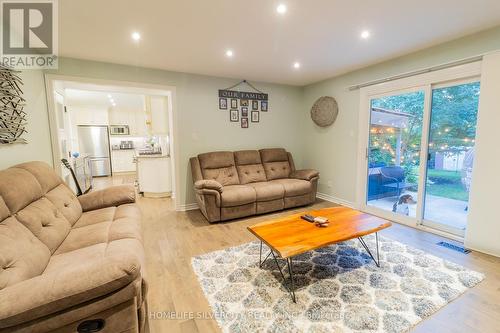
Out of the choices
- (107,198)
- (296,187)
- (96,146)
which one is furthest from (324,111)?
(96,146)

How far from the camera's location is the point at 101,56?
315cm

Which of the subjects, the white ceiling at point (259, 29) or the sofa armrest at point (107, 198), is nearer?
the white ceiling at point (259, 29)

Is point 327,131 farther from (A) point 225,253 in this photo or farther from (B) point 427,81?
(A) point 225,253

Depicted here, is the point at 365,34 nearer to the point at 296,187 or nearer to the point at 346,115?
the point at 346,115

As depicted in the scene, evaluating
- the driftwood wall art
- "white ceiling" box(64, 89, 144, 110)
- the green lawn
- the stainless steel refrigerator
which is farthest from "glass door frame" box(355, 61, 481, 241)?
the stainless steel refrigerator

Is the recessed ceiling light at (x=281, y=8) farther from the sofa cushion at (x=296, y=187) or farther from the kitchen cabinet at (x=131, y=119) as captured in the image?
the kitchen cabinet at (x=131, y=119)

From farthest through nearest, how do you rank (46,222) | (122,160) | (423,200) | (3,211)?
(122,160) → (423,200) → (46,222) → (3,211)

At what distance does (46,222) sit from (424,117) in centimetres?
423

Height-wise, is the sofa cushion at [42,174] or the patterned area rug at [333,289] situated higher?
the sofa cushion at [42,174]

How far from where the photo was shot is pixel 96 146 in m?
7.72

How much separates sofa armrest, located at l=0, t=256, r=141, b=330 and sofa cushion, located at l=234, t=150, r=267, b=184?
3.12 metres

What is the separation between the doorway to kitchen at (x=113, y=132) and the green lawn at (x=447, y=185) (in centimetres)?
389

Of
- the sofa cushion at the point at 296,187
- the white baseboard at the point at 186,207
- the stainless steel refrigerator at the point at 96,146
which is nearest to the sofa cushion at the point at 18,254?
the white baseboard at the point at 186,207

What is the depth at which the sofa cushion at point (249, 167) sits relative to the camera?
427 centimetres
